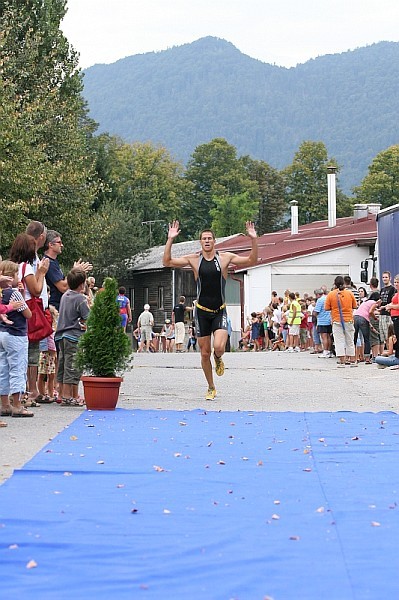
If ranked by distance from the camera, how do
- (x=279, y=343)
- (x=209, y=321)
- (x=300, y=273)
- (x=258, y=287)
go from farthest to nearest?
(x=300, y=273), (x=258, y=287), (x=279, y=343), (x=209, y=321)

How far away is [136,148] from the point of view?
112812 mm

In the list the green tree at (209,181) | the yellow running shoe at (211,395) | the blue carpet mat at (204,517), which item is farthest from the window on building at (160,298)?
the blue carpet mat at (204,517)

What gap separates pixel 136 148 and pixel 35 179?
255 feet

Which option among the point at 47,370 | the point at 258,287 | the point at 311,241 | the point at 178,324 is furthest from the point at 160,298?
the point at 47,370

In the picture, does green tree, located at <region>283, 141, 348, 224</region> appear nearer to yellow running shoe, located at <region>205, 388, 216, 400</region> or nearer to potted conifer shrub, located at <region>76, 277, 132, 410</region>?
yellow running shoe, located at <region>205, 388, 216, 400</region>

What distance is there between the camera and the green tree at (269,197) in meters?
114

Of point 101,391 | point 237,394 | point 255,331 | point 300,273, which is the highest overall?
point 300,273

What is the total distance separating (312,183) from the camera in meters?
107

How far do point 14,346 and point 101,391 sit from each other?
1.46 metres

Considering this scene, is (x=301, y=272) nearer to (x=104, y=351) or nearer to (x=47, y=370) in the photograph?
(x=47, y=370)

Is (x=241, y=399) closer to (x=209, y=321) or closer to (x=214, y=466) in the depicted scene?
(x=209, y=321)

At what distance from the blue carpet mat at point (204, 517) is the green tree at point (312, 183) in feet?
317

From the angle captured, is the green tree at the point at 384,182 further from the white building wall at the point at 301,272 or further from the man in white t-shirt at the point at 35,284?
the man in white t-shirt at the point at 35,284

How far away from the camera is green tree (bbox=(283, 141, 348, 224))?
106250mm
